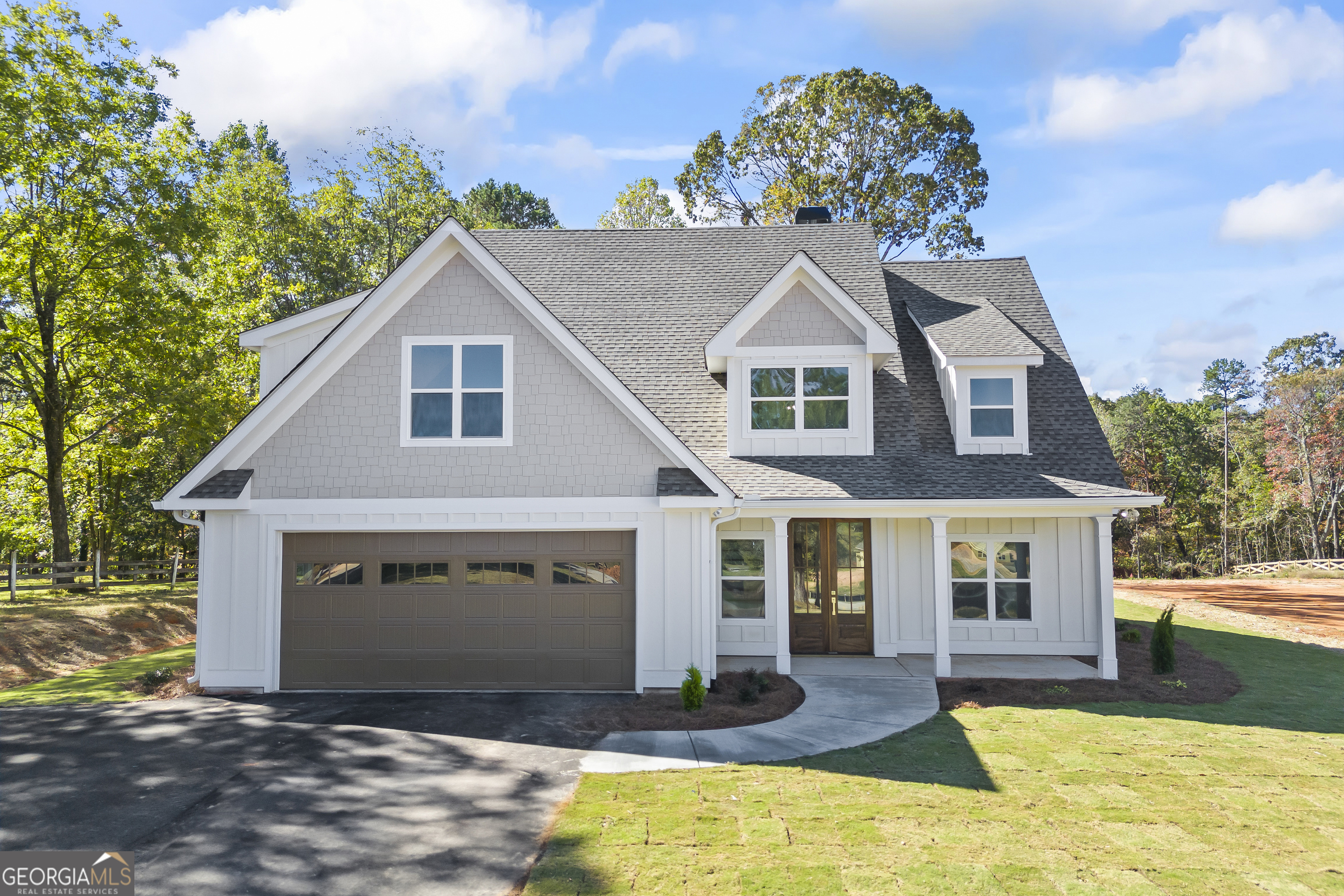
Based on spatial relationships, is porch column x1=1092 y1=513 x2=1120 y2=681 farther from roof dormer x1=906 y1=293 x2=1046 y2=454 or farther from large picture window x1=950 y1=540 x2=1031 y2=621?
roof dormer x1=906 y1=293 x2=1046 y2=454

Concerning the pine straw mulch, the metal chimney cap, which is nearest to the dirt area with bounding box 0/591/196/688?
the pine straw mulch

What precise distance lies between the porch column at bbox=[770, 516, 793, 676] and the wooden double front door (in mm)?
1460

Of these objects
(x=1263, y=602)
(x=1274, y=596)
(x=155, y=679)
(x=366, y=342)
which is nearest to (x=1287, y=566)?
(x=1274, y=596)

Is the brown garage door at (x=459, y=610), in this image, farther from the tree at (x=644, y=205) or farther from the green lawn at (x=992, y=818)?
the tree at (x=644, y=205)

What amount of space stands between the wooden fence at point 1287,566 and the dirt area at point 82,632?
4244cm

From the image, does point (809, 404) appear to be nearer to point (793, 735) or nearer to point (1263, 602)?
point (793, 735)

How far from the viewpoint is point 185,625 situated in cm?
1919

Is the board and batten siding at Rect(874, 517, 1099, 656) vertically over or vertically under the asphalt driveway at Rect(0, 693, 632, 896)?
over

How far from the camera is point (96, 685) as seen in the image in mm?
12164

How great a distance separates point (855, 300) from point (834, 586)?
5374mm

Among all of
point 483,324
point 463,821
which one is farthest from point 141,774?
point 483,324

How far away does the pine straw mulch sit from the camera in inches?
433

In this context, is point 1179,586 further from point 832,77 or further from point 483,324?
point 483,324

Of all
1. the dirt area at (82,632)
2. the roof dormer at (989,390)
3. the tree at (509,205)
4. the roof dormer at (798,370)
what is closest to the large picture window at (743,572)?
the roof dormer at (798,370)
